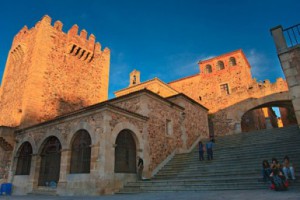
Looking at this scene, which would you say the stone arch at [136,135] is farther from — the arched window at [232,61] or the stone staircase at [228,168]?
the arched window at [232,61]

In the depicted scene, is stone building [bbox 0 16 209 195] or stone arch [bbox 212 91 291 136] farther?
stone arch [bbox 212 91 291 136]

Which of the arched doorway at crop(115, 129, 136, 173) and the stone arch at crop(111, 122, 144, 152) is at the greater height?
the stone arch at crop(111, 122, 144, 152)

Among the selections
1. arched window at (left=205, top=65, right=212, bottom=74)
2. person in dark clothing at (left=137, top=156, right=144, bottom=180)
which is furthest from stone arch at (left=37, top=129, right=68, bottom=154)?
arched window at (left=205, top=65, right=212, bottom=74)

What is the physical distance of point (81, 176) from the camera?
29.6 ft

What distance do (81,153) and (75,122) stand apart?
159cm

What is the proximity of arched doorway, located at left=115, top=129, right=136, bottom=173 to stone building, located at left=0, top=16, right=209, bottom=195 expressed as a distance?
0.05 metres

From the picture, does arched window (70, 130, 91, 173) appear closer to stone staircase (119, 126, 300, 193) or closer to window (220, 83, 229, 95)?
stone staircase (119, 126, 300, 193)

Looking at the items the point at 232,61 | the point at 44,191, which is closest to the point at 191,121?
the point at 232,61

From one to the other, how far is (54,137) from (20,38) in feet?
42.2

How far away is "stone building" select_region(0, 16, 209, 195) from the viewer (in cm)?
935

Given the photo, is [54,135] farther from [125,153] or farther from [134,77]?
[134,77]

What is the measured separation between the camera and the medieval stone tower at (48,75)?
606 inches

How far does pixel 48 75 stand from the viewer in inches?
648

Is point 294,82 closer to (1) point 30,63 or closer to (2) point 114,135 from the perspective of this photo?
(2) point 114,135
